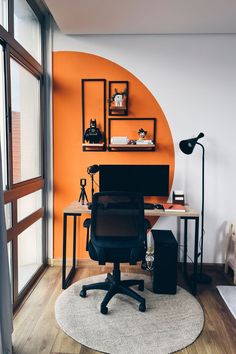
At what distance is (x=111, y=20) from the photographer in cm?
271

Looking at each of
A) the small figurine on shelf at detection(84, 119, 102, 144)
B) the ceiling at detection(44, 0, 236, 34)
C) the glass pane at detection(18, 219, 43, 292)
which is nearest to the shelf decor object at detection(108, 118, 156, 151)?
the small figurine on shelf at detection(84, 119, 102, 144)

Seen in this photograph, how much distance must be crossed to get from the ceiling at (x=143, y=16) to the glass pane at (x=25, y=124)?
0.67 m

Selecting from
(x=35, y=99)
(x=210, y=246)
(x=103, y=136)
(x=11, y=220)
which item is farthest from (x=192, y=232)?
(x=35, y=99)

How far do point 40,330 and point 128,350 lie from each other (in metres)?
0.69

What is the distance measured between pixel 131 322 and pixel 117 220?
0.81 metres

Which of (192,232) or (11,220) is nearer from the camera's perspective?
(11,220)

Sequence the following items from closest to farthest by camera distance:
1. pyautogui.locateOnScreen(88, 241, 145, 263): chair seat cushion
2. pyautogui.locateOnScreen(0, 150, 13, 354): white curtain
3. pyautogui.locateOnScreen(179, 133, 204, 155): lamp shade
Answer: pyautogui.locateOnScreen(0, 150, 13, 354): white curtain
pyautogui.locateOnScreen(88, 241, 145, 263): chair seat cushion
pyautogui.locateOnScreen(179, 133, 204, 155): lamp shade

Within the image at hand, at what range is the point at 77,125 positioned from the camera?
10.4ft

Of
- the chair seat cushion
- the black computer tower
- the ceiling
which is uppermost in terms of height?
the ceiling

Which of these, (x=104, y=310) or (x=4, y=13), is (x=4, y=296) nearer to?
(x=104, y=310)

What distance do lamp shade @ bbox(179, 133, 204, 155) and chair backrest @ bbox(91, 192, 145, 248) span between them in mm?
989

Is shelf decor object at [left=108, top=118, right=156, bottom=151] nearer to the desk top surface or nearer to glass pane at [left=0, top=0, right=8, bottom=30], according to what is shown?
the desk top surface

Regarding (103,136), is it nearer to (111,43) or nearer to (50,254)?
(111,43)

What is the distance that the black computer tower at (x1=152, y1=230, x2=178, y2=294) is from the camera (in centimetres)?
259
